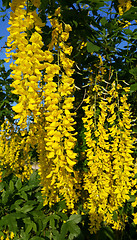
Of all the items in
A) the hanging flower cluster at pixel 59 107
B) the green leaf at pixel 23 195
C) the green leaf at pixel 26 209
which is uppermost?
the hanging flower cluster at pixel 59 107

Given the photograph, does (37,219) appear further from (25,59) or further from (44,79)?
(25,59)

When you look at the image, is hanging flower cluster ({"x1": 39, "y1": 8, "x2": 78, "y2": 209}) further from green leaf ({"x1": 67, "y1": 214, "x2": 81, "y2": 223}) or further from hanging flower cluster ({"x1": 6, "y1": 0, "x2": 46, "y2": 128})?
green leaf ({"x1": 67, "y1": 214, "x2": 81, "y2": 223})

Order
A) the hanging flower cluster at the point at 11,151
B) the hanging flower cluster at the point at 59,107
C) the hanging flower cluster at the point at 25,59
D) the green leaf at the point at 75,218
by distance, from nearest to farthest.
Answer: the hanging flower cluster at the point at 25,59 < the hanging flower cluster at the point at 59,107 < the green leaf at the point at 75,218 < the hanging flower cluster at the point at 11,151

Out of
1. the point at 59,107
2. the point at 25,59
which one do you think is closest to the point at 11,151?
the point at 59,107

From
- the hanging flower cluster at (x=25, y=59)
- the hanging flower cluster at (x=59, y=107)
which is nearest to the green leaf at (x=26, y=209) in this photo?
the hanging flower cluster at (x=59, y=107)

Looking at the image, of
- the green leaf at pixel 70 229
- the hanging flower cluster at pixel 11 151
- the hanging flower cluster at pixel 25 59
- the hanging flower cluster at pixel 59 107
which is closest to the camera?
the hanging flower cluster at pixel 25 59

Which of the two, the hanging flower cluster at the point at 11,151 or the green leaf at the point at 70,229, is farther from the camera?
the hanging flower cluster at the point at 11,151

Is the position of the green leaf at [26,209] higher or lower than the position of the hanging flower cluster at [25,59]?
lower

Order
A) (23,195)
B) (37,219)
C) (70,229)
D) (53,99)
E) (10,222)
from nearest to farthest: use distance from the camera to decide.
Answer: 1. (53,99)
2. (10,222)
3. (70,229)
4. (37,219)
5. (23,195)

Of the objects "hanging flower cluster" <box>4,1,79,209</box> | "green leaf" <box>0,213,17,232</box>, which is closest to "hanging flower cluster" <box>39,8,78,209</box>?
"hanging flower cluster" <box>4,1,79,209</box>

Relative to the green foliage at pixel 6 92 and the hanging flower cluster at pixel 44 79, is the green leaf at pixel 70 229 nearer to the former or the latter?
the hanging flower cluster at pixel 44 79

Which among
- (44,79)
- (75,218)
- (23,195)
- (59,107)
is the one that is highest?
(44,79)

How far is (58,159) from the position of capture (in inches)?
57.8

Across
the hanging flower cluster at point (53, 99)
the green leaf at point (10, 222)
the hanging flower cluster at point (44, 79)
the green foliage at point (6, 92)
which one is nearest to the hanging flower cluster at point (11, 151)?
the green foliage at point (6, 92)
